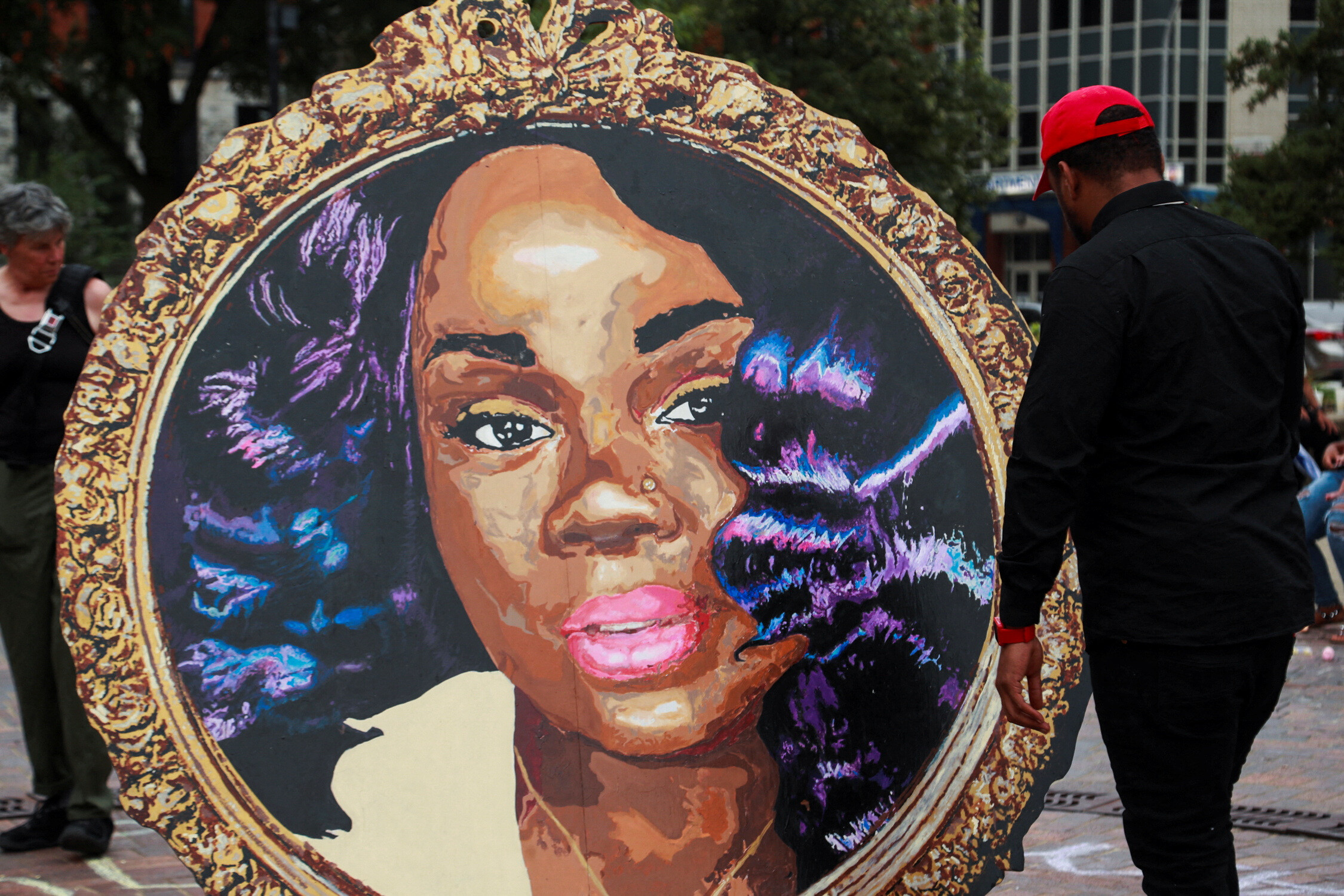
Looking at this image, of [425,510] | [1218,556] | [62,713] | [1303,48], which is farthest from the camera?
[1303,48]

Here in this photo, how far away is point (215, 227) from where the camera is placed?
2797 mm

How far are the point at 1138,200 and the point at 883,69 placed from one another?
20.0 metres

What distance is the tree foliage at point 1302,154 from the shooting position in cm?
1870

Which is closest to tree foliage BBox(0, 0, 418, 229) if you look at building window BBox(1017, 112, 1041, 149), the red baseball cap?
the red baseball cap

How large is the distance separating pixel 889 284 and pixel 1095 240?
575 mm

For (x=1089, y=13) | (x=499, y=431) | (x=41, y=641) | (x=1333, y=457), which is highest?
(x=1089, y=13)

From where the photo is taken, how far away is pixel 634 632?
112 inches

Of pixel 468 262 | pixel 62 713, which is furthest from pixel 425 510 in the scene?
pixel 62 713

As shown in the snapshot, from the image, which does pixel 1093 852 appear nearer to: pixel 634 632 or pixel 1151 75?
pixel 634 632

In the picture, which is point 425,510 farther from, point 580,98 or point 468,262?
point 580,98

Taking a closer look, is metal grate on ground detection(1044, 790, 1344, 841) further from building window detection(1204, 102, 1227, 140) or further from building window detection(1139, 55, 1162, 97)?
building window detection(1204, 102, 1227, 140)

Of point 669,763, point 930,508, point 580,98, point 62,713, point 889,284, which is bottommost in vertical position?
point 62,713

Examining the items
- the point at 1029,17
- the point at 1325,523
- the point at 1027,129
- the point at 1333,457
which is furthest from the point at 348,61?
the point at 1029,17

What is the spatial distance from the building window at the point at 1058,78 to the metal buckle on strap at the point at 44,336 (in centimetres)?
4050
